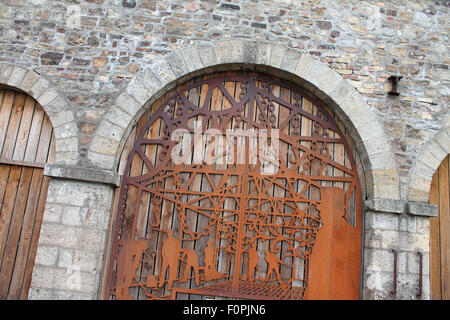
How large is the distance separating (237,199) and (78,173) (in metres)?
1.74

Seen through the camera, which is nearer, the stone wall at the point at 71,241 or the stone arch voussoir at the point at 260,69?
the stone wall at the point at 71,241

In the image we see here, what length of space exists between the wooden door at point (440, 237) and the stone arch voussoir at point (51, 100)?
417cm

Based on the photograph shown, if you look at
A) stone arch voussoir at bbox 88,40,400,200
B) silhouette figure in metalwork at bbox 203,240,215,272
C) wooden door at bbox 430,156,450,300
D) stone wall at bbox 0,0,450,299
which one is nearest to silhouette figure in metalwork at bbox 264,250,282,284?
silhouette figure in metalwork at bbox 203,240,215,272

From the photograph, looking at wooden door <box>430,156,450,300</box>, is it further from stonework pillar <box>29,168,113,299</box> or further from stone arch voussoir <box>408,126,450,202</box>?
stonework pillar <box>29,168,113,299</box>

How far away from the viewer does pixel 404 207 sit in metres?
4.09

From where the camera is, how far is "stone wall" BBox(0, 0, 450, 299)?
397cm

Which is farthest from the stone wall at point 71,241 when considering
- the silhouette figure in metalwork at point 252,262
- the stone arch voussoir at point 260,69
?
the silhouette figure in metalwork at point 252,262

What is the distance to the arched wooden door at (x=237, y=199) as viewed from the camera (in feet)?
13.5

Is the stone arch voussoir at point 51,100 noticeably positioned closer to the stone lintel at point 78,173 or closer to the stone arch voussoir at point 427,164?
the stone lintel at point 78,173

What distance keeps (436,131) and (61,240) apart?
433 cm

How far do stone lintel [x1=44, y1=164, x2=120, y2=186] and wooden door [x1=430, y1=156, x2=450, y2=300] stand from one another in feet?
12.3

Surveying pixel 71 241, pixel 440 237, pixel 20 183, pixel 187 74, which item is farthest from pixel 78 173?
pixel 440 237

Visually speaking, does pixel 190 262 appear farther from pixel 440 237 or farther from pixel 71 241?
pixel 440 237
